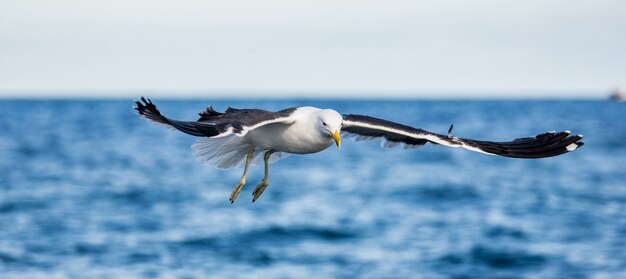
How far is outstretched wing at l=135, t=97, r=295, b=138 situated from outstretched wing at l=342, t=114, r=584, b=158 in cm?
100

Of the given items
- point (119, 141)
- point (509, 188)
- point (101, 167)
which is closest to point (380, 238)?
point (509, 188)

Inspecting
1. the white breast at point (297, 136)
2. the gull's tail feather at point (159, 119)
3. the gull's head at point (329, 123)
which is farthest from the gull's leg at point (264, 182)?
the gull's tail feather at point (159, 119)

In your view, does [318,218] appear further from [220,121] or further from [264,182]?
[220,121]

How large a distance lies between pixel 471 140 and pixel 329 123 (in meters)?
2.14

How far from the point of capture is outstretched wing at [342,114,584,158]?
1141 cm

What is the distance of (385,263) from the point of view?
77.5 ft

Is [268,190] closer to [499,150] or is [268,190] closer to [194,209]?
[194,209]

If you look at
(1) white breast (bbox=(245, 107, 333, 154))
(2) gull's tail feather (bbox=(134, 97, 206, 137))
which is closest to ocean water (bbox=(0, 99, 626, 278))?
(1) white breast (bbox=(245, 107, 333, 154))

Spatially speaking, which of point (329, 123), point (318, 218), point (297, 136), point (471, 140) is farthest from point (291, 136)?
point (318, 218)

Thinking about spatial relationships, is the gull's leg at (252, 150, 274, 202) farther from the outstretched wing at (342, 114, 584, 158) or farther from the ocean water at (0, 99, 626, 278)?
the ocean water at (0, 99, 626, 278)

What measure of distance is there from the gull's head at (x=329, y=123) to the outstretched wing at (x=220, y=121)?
0.36 metres

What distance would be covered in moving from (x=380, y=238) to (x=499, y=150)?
1516 centimetres

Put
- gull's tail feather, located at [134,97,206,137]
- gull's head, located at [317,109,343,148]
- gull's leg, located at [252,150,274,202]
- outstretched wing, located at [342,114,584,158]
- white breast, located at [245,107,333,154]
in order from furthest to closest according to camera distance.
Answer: gull's leg, located at [252,150,274,202] → outstretched wing, located at [342,114,584,158] → white breast, located at [245,107,333,154] → gull's head, located at [317,109,343,148] → gull's tail feather, located at [134,97,206,137]

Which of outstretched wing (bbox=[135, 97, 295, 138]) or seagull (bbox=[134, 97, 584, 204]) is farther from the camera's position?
seagull (bbox=[134, 97, 584, 204])
